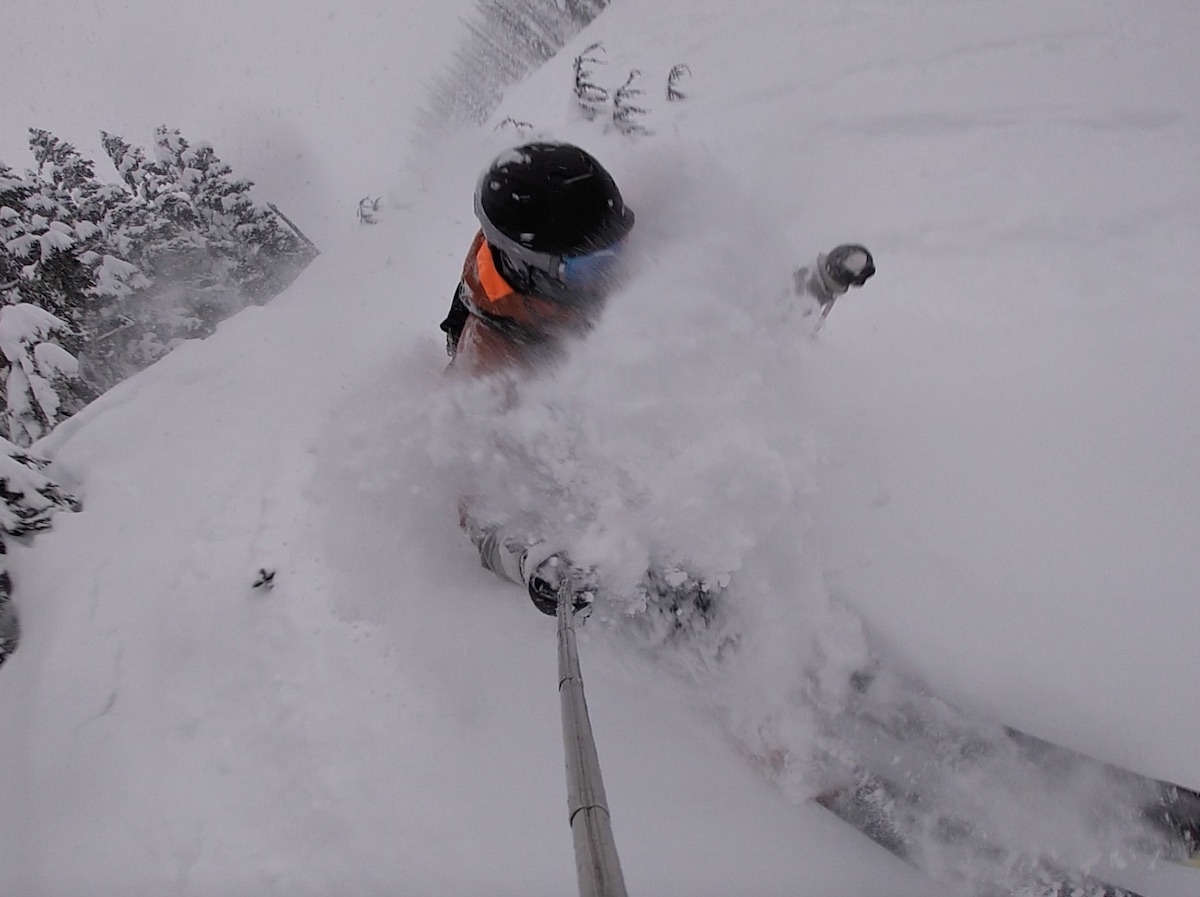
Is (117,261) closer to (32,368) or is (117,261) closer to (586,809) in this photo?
(32,368)

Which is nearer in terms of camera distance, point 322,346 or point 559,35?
point 322,346

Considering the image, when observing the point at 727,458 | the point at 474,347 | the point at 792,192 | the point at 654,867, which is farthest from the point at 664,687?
the point at 792,192

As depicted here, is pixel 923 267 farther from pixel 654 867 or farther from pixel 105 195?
pixel 105 195

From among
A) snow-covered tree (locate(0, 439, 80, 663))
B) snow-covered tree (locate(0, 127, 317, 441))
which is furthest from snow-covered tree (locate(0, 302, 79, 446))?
snow-covered tree (locate(0, 439, 80, 663))

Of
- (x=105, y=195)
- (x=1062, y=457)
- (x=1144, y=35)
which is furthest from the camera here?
(x=105, y=195)

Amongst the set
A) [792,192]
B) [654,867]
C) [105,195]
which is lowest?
[654,867]

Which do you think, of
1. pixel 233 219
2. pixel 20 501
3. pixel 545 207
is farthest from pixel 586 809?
pixel 233 219

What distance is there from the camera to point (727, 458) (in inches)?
101

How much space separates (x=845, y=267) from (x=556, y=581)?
1953 mm

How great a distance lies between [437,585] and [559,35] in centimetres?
2626

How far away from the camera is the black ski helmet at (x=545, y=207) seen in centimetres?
252

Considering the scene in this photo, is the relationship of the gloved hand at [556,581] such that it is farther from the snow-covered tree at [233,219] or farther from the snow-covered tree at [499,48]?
the snow-covered tree at [499,48]

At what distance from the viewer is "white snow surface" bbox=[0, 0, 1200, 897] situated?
253cm

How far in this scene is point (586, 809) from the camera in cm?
106
